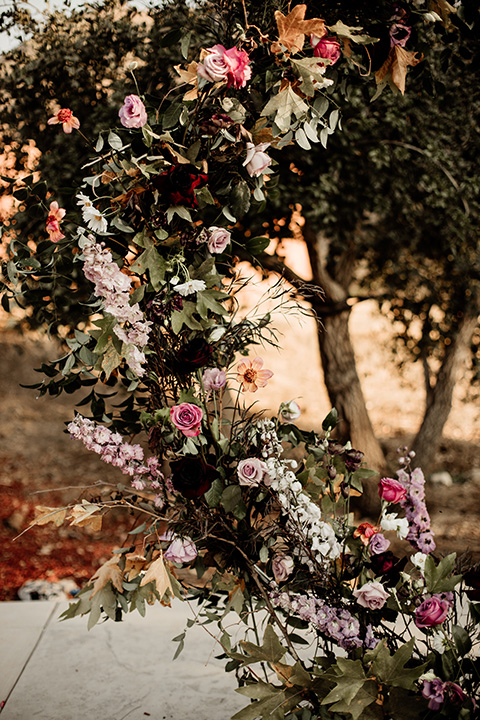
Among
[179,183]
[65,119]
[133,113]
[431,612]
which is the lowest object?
[431,612]

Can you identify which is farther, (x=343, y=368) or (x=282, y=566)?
(x=343, y=368)

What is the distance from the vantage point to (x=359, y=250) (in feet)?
20.8

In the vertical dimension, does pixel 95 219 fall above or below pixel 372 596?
above

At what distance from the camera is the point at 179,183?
1604 mm

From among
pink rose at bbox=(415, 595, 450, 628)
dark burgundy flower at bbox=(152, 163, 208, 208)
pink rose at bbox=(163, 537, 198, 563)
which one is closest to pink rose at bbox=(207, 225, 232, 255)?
dark burgundy flower at bbox=(152, 163, 208, 208)

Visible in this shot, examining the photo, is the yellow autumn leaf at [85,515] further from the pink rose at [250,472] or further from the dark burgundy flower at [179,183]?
the dark burgundy flower at [179,183]

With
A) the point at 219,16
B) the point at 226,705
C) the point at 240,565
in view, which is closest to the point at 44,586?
the point at 226,705

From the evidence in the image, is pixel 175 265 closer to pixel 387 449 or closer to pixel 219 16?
pixel 219 16

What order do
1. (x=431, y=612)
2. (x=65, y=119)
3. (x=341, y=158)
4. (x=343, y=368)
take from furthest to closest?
(x=343, y=368), (x=341, y=158), (x=65, y=119), (x=431, y=612)

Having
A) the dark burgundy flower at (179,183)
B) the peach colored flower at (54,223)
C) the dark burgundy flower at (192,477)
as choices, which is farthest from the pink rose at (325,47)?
the dark burgundy flower at (192,477)

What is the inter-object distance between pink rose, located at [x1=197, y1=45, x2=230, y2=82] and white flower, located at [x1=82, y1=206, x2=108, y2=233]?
1.44ft

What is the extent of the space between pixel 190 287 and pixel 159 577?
2.50 ft

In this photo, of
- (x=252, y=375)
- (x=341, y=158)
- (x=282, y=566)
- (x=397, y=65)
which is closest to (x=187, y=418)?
(x=252, y=375)

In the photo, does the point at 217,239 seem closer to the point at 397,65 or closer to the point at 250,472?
the point at 250,472
